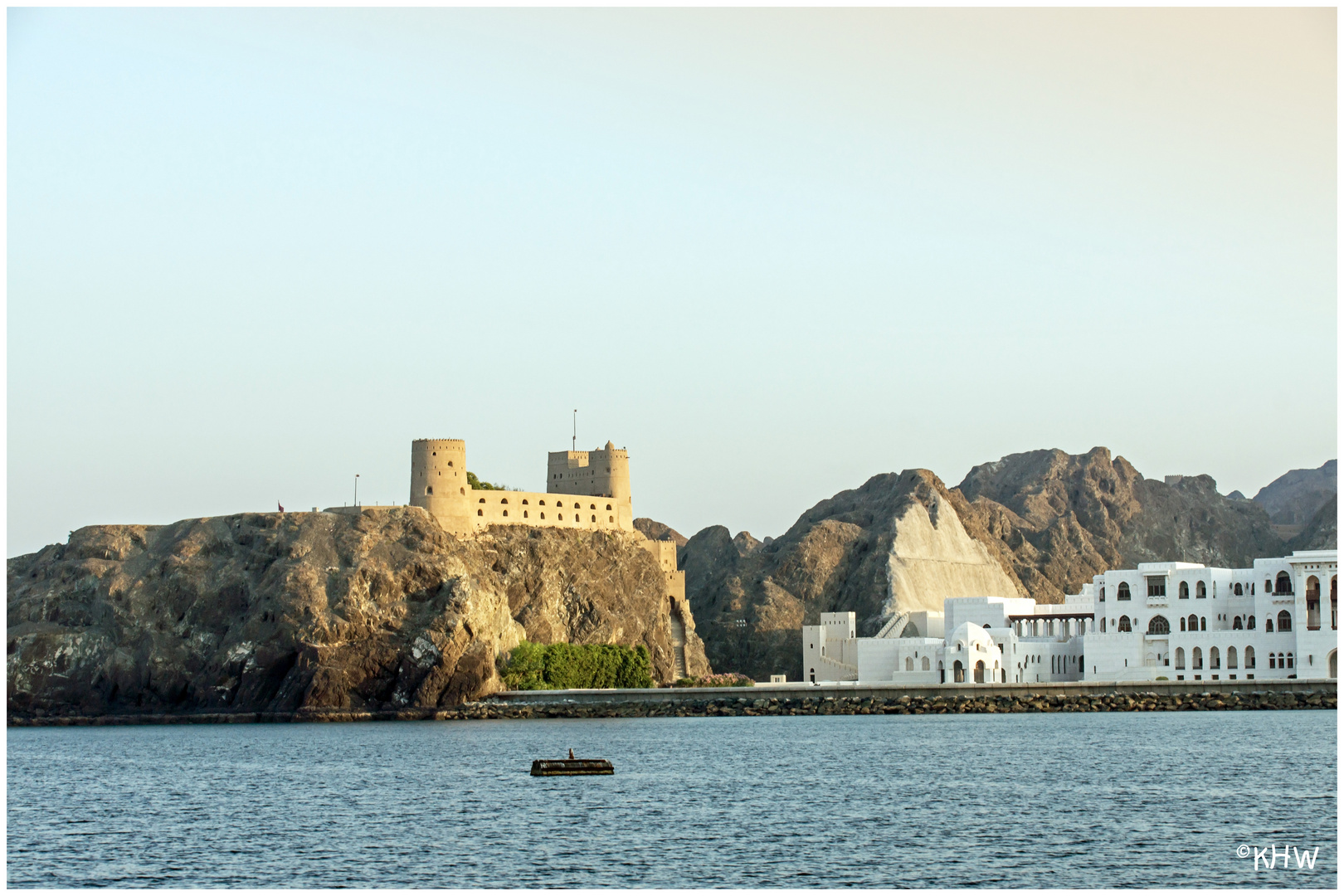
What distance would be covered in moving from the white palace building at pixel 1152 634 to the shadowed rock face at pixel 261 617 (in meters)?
36.2

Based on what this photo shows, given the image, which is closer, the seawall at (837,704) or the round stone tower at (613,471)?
the seawall at (837,704)

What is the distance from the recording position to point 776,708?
130m

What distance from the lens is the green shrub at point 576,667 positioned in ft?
447

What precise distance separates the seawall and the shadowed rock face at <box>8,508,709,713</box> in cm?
189

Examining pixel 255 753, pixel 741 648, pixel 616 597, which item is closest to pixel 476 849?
pixel 255 753

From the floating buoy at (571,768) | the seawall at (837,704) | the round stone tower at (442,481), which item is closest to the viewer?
the floating buoy at (571,768)

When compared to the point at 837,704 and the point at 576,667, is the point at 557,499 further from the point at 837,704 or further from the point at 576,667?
the point at 837,704

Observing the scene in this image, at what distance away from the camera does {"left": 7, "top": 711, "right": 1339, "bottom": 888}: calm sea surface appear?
46562 mm

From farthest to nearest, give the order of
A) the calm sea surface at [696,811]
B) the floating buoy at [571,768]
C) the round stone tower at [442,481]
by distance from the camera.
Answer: the round stone tower at [442,481], the floating buoy at [571,768], the calm sea surface at [696,811]

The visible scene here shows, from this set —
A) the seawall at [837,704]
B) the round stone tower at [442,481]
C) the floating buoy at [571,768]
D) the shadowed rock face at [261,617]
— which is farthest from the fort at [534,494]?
the floating buoy at [571,768]

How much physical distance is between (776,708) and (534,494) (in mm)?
36937

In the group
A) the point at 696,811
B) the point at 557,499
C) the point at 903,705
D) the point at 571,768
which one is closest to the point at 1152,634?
the point at 903,705

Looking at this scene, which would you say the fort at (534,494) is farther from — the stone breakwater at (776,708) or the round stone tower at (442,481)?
the stone breakwater at (776,708)

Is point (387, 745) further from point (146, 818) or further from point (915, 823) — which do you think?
point (915, 823)
